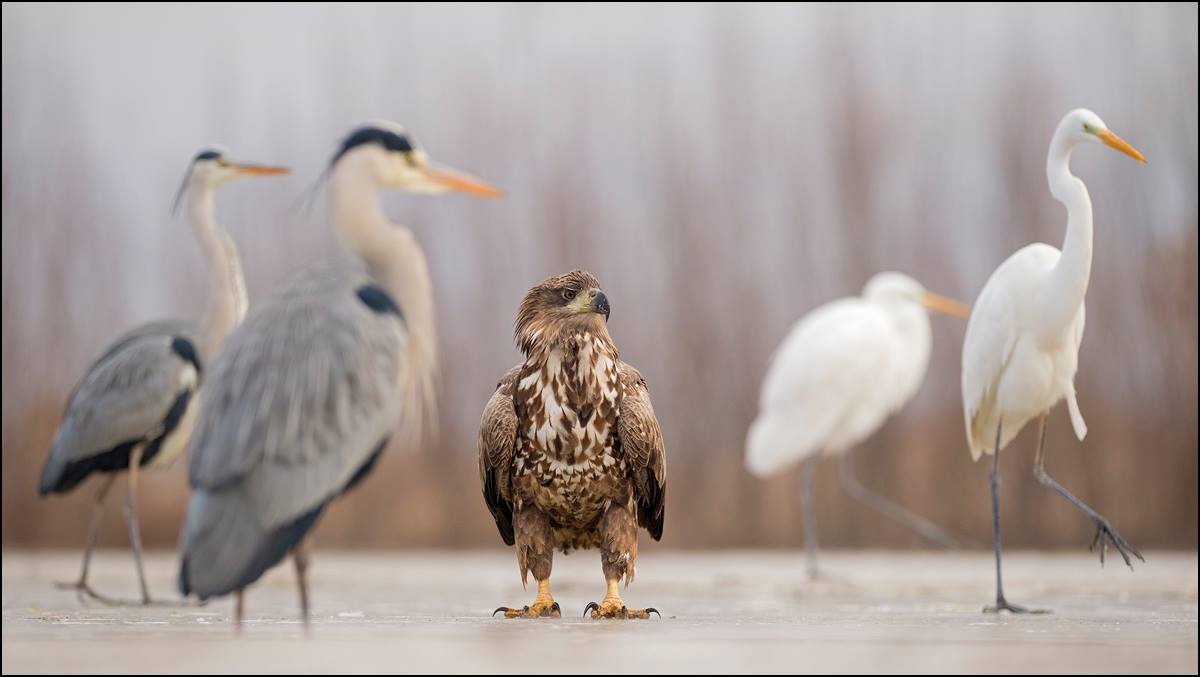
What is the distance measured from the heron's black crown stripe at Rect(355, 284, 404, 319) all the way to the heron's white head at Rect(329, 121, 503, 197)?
58cm

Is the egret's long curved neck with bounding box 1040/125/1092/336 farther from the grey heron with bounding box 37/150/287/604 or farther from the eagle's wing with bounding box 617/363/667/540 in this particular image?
the grey heron with bounding box 37/150/287/604

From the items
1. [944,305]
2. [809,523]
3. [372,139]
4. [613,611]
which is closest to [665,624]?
[613,611]

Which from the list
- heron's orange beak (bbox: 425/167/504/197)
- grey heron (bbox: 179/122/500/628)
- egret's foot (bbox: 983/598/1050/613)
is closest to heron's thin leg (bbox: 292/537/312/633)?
grey heron (bbox: 179/122/500/628)

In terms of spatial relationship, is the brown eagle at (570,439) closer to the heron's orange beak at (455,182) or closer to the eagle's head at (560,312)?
the eagle's head at (560,312)

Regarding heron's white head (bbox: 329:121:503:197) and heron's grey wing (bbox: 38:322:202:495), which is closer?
heron's white head (bbox: 329:121:503:197)

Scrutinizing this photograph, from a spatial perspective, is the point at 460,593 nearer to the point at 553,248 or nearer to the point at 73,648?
the point at 73,648

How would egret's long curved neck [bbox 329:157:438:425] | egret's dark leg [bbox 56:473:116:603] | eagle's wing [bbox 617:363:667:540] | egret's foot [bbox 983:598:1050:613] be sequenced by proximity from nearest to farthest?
egret's long curved neck [bbox 329:157:438:425] → eagle's wing [bbox 617:363:667:540] → egret's foot [bbox 983:598:1050:613] → egret's dark leg [bbox 56:473:116:603]

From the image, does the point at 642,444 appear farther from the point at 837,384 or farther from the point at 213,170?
the point at 837,384

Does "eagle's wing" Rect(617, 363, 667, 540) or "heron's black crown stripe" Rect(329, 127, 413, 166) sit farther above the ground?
"heron's black crown stripe" Rect(329, 127, 413, 166)

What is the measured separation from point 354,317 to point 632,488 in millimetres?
1323

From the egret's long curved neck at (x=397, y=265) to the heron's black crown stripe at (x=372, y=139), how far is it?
15cm

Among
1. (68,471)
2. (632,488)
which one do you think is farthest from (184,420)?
(632,488)

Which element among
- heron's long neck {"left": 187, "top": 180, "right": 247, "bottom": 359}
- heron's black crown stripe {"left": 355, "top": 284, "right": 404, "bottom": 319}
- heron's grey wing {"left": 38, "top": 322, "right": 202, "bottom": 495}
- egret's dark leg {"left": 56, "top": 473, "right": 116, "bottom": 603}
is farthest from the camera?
heron's grey wing {"left": 38, "top": 322, "right": 202, "bottom": 495}

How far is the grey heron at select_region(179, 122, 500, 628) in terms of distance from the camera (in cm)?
396
